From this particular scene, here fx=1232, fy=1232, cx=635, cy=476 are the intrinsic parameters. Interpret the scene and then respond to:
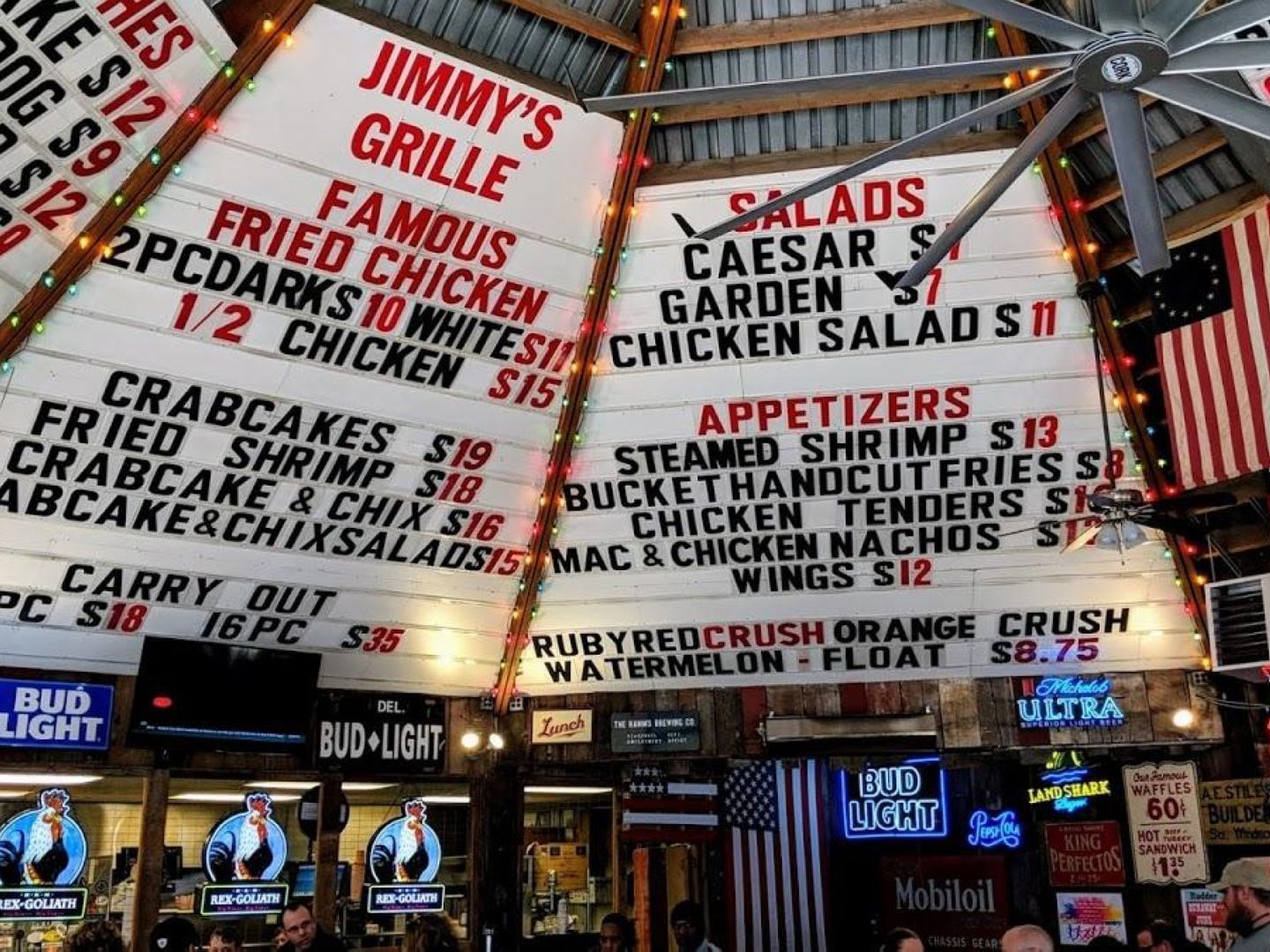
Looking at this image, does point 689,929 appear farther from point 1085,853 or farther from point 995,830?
point 995,830

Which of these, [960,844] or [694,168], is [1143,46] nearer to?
[694,168]

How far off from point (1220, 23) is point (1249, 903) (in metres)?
3.49

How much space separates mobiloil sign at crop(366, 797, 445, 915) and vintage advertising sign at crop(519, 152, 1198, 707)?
5.51 feet

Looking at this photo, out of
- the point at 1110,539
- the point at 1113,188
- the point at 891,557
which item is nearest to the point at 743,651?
the point at 891,557

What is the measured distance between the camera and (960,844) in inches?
568

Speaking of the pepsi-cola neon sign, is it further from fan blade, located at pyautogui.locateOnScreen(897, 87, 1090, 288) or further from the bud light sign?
fan blade, located at pyautogui.locateOnScreen(897, 87, 1090, 288)

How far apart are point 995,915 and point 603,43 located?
10.4 metres

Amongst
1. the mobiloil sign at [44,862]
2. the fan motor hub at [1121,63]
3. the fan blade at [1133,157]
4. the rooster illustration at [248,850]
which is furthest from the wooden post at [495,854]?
the fan motor hub at [1121,63]

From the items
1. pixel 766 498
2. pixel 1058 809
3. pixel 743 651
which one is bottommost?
pixel 1058 809

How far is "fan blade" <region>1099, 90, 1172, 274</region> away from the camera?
4.73 metres

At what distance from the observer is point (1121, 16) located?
4.52 m

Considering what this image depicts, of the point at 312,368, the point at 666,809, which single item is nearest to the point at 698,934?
the point at 666,809

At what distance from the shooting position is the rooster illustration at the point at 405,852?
11703 millimetres

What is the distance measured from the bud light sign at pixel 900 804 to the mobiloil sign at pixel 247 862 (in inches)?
245
